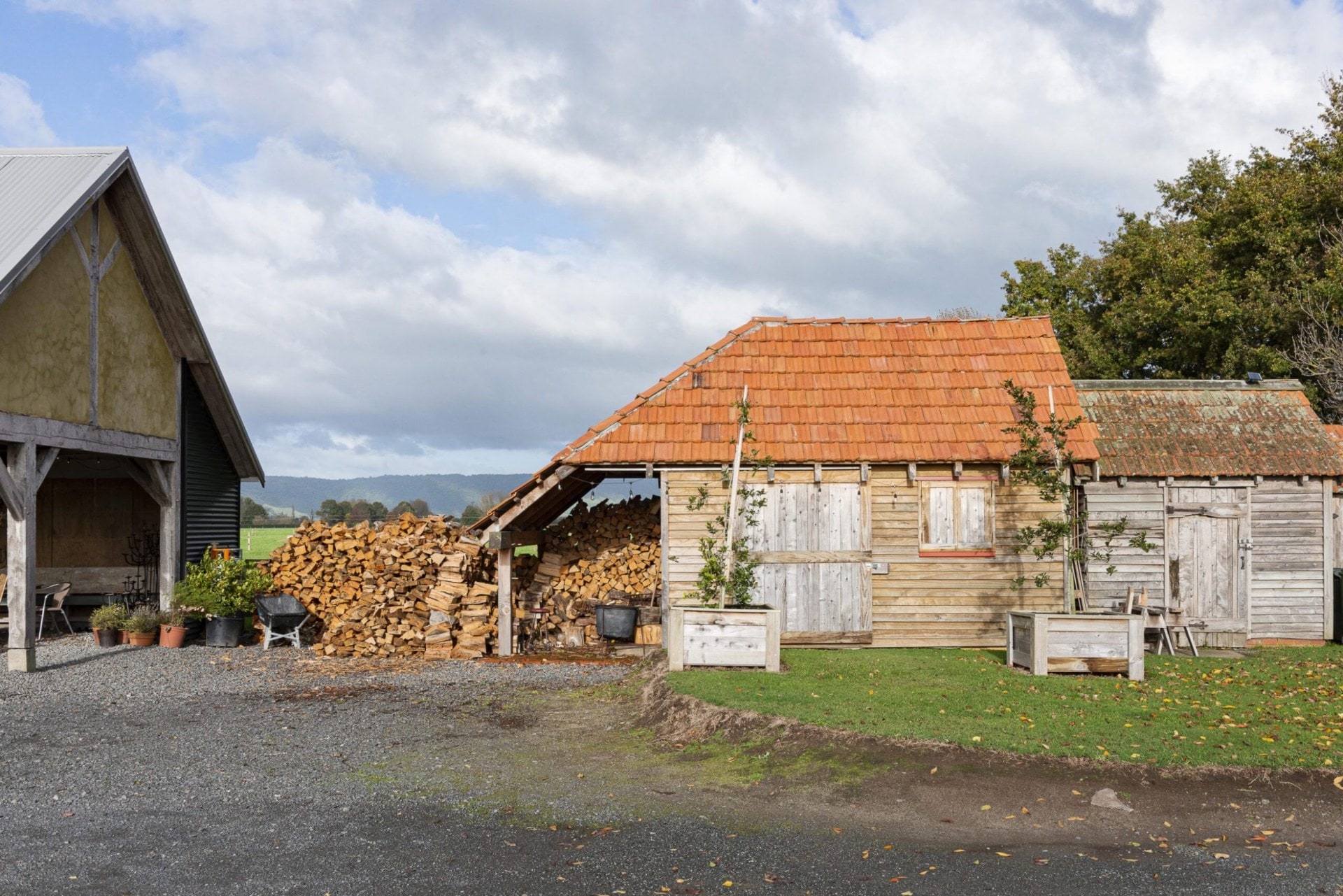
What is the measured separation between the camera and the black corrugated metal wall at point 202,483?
61.6ft

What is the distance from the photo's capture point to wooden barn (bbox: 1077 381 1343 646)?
53.0 feet

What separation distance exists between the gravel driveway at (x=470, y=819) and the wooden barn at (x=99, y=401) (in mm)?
4116

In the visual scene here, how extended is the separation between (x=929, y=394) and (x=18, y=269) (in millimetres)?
12240

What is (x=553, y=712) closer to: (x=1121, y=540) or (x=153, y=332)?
(x=1121, y=540)

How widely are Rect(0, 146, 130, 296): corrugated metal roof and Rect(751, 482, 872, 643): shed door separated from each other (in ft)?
32.9

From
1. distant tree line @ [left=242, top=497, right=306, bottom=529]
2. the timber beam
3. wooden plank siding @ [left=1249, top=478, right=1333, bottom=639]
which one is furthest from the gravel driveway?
distant tree line @ [left=242, top=497, right=306, bottom=529]

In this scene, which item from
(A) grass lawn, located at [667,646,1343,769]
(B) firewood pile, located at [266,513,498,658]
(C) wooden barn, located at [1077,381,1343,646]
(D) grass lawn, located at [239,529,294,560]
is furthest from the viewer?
(D) grass lawn, located at [239,529,294,560]

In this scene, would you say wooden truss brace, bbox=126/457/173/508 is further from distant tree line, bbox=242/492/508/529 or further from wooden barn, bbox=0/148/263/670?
distant tree line, bbox=242/492/508/529

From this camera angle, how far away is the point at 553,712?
11.5 m

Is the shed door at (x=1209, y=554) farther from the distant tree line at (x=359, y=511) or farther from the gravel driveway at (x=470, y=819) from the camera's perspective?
the distant tree line at (x=359, y=511)

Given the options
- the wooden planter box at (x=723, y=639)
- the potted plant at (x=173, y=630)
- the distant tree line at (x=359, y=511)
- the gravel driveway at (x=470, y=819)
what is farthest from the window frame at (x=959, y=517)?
the potted plant at (x=173, y=630)

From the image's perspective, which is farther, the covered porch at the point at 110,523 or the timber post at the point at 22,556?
the covered porch at the point at 110,523

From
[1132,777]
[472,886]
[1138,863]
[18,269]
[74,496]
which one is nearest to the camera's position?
[472,886]

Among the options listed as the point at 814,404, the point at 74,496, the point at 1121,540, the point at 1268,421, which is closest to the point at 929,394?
the point at 814,404
